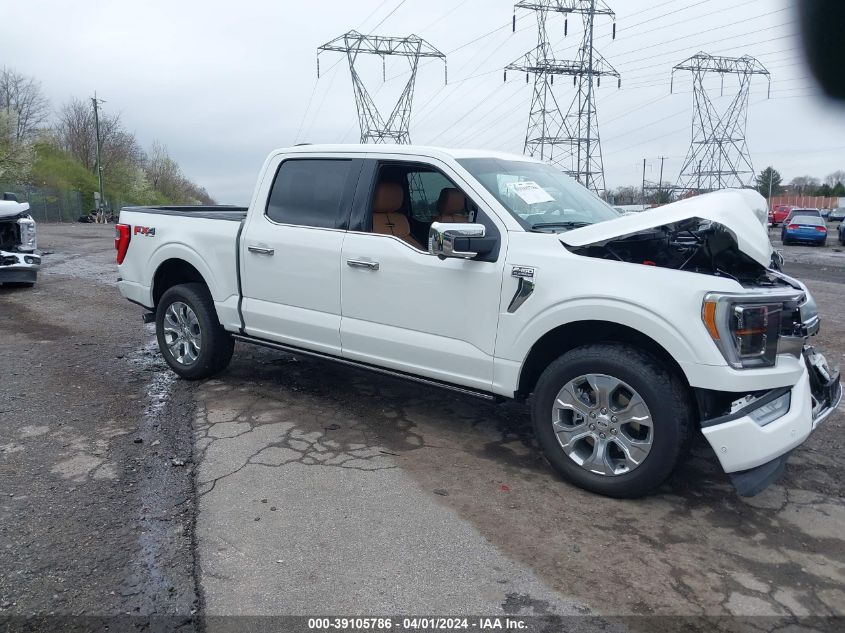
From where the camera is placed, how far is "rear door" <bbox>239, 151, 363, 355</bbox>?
5094mm

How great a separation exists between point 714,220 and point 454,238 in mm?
1419

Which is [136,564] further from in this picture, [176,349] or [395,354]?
[176,349]

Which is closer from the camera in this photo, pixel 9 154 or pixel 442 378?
pixel 442 378

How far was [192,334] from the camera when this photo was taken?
239 inches

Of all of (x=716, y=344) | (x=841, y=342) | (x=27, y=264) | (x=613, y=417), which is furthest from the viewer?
(x=27, y=264)

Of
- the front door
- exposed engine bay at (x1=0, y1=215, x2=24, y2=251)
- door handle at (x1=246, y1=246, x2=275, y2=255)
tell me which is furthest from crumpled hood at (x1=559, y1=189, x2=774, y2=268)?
exposed engine bay at (x1=0, y1=215, x2=24, y2=251)

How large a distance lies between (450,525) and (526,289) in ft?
4.71

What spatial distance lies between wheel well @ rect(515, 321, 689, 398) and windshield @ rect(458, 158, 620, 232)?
0.67 metres

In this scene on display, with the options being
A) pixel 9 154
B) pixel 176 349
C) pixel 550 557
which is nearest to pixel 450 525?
pixel 550 557

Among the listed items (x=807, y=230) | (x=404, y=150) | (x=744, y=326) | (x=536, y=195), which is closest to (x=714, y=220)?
(x=744, y=326)

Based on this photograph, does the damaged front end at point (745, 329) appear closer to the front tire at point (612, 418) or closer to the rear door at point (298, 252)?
the front tire at point (612, 418)

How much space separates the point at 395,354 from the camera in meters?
4.74

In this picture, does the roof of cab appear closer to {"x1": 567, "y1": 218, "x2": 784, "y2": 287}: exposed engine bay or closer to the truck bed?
the truck bed

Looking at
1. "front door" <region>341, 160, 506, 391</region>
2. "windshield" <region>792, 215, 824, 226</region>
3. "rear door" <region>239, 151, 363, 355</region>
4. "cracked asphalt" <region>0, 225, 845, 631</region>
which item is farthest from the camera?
"windshield" <region>792, 215, 824, 226</region>
